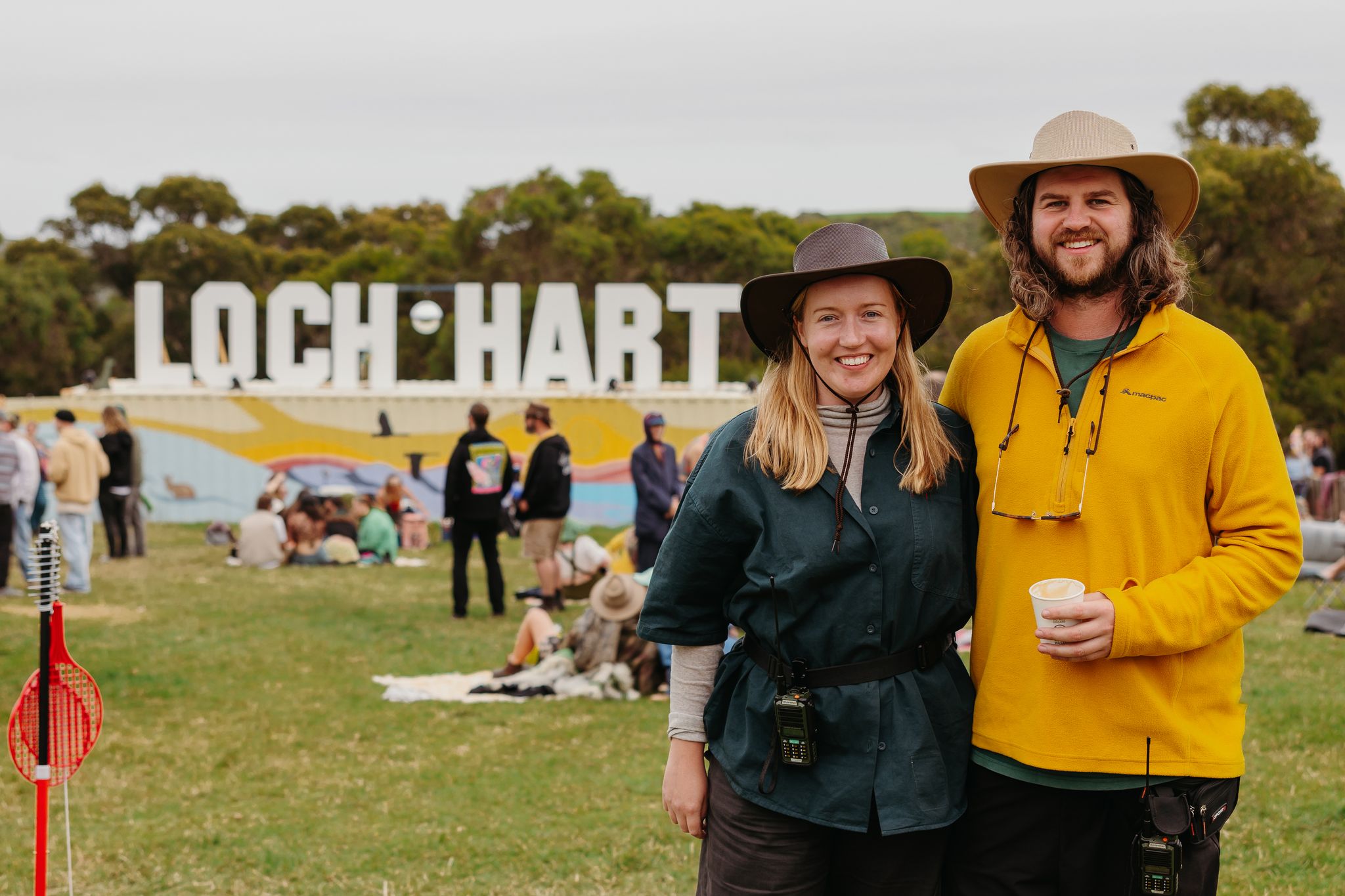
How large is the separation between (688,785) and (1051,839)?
0.71 metres

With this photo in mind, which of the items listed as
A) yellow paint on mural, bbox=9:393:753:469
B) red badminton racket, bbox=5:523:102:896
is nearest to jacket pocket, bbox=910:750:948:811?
red badminton racket, bbox=5:523:102:896

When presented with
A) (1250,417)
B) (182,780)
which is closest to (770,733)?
(1250,417)

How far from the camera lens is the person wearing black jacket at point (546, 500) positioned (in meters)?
10.9

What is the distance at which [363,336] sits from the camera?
2489 cm

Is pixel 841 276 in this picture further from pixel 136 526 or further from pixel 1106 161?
pixel 136 526

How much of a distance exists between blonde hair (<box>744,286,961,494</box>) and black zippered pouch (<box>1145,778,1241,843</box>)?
704mm

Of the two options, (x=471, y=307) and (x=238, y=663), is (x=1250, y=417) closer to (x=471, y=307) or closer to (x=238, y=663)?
(x=238, y=663)

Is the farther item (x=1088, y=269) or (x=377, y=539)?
(x=377, y=539)

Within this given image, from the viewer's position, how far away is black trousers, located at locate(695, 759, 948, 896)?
246cm

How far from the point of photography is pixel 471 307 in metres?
24.7

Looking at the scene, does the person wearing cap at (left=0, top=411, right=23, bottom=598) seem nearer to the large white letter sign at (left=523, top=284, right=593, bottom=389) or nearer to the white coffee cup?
the white coffee cup

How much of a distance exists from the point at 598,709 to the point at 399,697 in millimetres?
1373

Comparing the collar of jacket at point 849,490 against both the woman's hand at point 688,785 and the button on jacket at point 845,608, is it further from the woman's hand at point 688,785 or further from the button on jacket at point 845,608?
the woman's hand at point 688,785

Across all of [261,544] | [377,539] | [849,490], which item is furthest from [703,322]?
[849,490]
